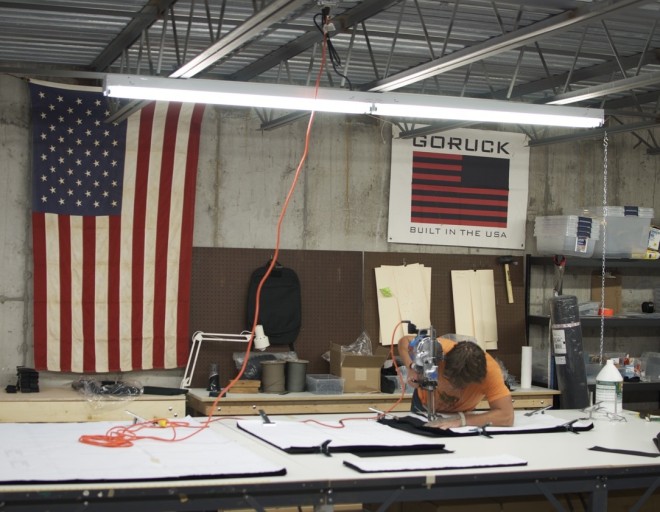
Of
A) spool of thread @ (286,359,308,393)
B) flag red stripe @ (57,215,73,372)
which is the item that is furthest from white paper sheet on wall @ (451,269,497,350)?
flag red stripe @ (57,215,73,372)

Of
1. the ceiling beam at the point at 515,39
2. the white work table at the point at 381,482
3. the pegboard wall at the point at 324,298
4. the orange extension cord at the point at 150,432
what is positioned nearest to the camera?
the white work table at the point at 381,482

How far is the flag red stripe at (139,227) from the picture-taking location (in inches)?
278

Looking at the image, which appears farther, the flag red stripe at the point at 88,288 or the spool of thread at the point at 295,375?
the spool of thread at the point at 295,375

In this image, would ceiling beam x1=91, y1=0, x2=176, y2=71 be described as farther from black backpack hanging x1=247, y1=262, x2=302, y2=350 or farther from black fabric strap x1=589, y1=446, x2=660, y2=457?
black fabric strap x1=589, y1=446, x2=660, y2=457

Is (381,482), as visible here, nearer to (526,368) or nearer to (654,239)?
(526,368)

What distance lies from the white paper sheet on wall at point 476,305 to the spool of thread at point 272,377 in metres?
1.81

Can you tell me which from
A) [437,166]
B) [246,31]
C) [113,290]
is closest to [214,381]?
[113,290]

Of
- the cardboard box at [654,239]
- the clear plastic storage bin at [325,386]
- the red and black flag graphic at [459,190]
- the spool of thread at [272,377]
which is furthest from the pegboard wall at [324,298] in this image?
the cardboard box at [654,239]

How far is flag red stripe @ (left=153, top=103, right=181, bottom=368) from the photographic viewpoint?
7133 mm

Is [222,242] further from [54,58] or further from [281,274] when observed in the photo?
[54,58]

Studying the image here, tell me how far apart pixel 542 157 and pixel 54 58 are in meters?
4.26

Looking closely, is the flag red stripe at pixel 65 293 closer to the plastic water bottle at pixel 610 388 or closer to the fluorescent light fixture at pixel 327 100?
the fluorescent light fixture at pixel 327 100

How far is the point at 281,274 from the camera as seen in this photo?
7508 millimetres

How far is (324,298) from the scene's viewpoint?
7.68 metres
